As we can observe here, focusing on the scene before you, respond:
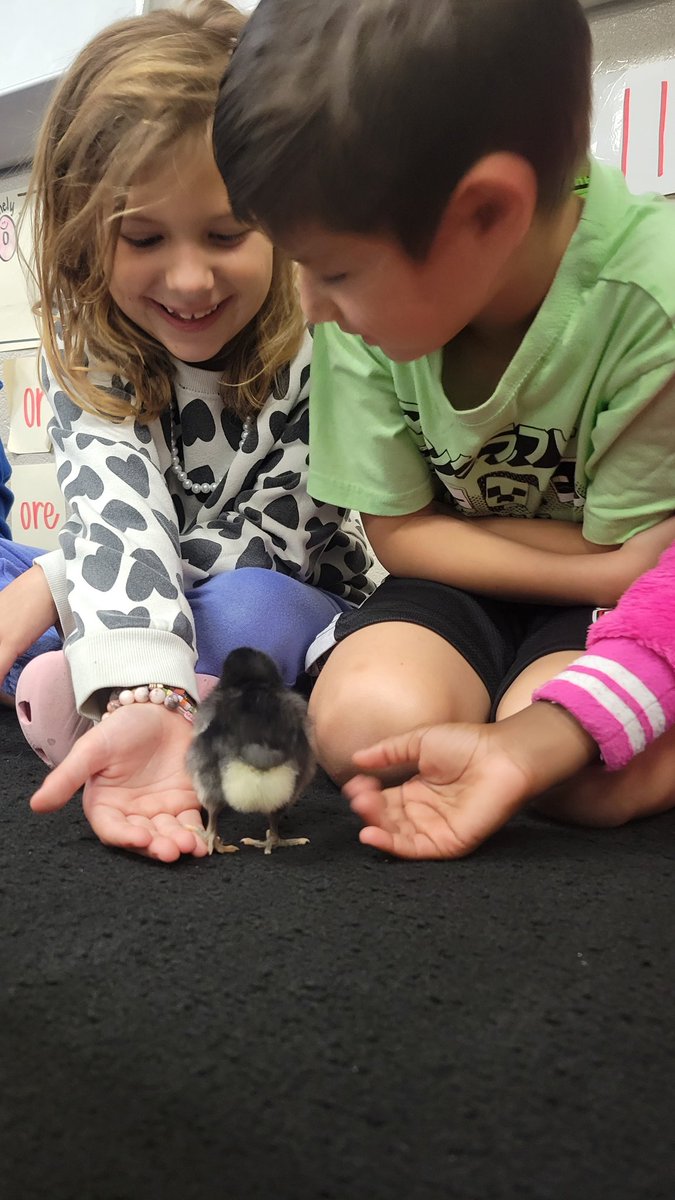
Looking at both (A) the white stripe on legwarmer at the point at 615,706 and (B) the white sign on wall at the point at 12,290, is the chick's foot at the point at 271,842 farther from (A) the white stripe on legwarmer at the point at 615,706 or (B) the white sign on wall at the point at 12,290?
(B) the white sign on wall at the point at 12,290

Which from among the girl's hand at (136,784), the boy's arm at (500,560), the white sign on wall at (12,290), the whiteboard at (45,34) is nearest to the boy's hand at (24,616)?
the girl's hand at (136,784)

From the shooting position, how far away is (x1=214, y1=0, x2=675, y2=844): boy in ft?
2.33

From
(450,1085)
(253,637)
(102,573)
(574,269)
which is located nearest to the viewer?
(450,1085)

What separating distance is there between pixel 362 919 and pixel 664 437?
56 cm

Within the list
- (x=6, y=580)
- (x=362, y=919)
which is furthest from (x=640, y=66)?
(x=362, y=919)

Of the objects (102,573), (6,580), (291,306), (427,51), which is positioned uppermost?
(427,51)

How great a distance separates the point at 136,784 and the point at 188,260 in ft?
1.95

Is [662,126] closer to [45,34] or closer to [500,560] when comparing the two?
[500,560]

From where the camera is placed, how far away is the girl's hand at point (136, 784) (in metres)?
0.81

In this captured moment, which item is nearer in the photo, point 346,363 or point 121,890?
point 121,890

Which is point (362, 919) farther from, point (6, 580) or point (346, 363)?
point (6, 580)

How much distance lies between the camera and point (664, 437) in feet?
3.09

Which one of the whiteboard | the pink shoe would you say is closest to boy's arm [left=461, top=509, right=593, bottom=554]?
the pink shoe

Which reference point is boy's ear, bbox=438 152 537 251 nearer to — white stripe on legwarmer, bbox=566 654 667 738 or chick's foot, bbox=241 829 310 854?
white stripe on legwarmer, bbox=566 654 667 738
